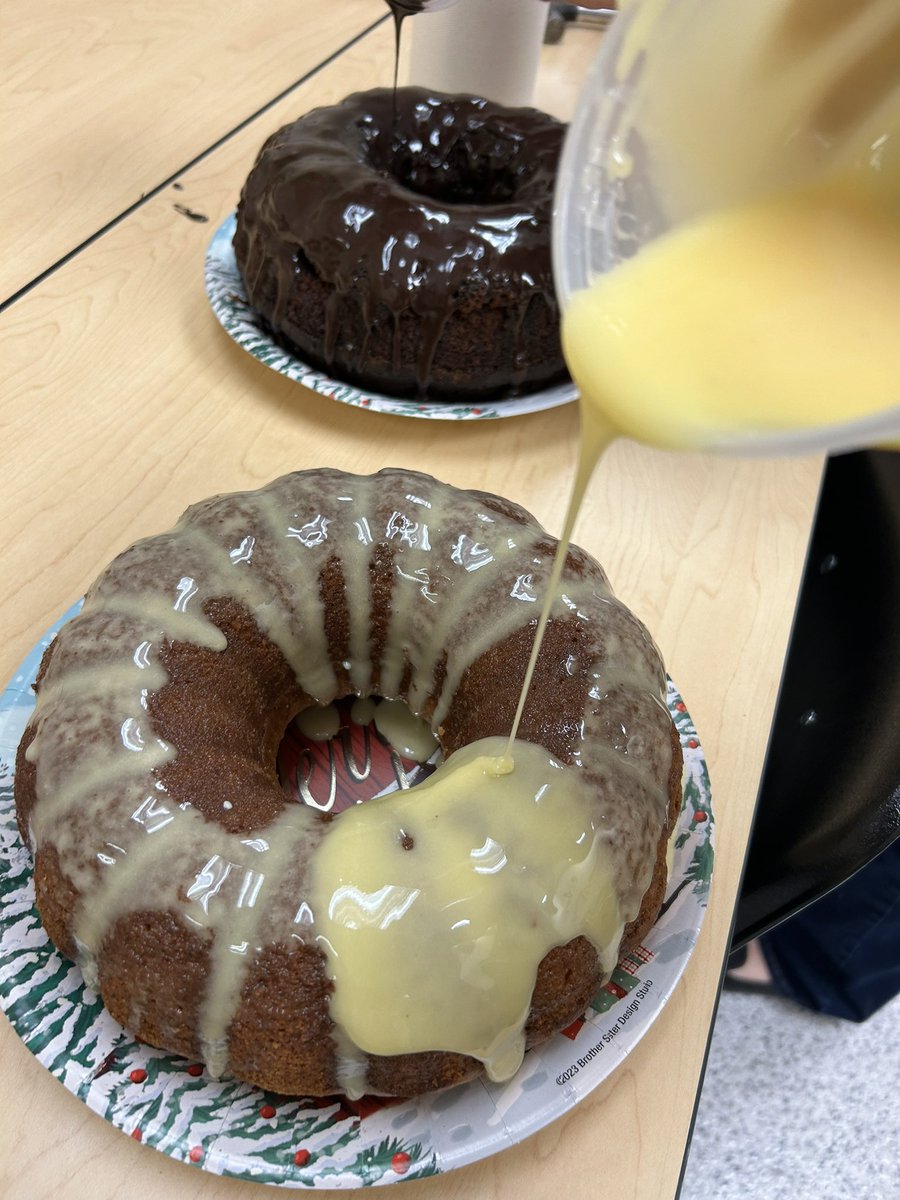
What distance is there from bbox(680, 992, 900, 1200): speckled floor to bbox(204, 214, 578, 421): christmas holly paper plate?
107 cm

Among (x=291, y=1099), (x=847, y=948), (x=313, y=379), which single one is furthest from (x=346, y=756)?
(x=847, y=948)

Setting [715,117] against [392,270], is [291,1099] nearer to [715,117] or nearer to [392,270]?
[715,117]

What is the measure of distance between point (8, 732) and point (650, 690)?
64 cm

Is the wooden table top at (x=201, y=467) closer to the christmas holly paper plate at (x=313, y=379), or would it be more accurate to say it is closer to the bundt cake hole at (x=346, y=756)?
the christmas holly paper plate at (x=313, y=379)

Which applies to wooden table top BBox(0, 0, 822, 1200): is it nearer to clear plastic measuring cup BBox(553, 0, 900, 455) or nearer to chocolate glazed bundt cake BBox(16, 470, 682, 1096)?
chocolate glazed bundt cake BBox(16, 470, 682, 1096)

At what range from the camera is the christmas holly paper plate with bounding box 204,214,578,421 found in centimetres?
138

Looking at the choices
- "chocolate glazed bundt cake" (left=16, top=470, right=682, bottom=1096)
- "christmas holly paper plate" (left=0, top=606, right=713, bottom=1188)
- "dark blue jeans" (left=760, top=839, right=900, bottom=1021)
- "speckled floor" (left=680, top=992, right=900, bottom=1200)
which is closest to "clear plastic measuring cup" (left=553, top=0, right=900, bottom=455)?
"chocolate glazed bundt cake" (left=16, top=470, right=682, bottom=1096)

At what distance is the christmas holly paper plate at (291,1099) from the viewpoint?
736 millimetres

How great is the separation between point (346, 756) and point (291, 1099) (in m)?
0.35

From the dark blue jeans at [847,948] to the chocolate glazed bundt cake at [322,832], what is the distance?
777 millimetres

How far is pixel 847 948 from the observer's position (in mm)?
1533

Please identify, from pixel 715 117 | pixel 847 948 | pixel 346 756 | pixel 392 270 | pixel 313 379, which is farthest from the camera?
pixel 847 948

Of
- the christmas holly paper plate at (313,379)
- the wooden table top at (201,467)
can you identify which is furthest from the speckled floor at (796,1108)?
the christmas holly paper plate at (313,379)

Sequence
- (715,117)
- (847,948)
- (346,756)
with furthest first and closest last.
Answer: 1. (847,948)
2. (346,756)
3. (715,117)
